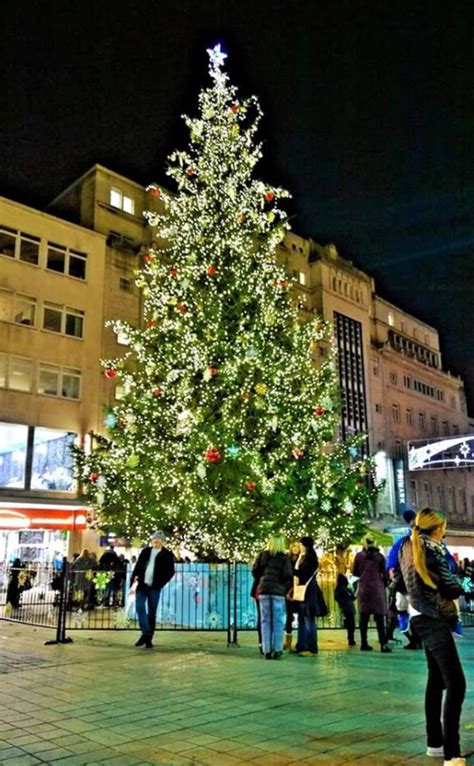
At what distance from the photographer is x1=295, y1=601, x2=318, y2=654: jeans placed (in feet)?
34.2

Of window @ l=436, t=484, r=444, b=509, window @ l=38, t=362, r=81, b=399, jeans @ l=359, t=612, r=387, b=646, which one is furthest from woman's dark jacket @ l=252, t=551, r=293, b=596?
window @ l=436, t=484, r=444, b=509

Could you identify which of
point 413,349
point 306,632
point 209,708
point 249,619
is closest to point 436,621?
point 209,708

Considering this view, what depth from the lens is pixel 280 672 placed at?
8617mm

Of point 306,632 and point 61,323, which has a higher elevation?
point 61,323

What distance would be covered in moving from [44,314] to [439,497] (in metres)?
49.3

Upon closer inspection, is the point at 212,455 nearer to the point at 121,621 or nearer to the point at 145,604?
the point at 121,621

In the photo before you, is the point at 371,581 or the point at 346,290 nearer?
the point at 371,581

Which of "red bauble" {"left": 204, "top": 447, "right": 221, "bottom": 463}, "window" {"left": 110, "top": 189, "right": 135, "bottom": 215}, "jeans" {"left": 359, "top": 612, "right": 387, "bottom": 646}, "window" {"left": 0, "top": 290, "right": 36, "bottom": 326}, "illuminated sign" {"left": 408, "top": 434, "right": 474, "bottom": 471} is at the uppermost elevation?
"window" {"left": 110, "top": 189, "right": 135, "bottom": 215}

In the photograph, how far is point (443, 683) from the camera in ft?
16.3

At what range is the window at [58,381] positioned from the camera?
106 feet

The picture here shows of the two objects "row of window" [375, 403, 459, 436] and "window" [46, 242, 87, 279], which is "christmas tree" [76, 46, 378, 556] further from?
"row of window" [375, 403, 459, 436]

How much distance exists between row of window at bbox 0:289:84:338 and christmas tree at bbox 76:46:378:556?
1400 centimetres

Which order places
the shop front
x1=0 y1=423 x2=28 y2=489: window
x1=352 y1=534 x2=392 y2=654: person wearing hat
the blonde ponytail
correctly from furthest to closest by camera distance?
Answer: x1=0 y1=423 x2=28 y2=489: window, the shop front, x1=352 y1=534 x2=392 y2=654: person wearing hat, the blonde ponytail

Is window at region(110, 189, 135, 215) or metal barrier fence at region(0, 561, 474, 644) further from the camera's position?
window at region(110, 189, 135, 215)
